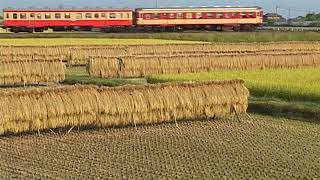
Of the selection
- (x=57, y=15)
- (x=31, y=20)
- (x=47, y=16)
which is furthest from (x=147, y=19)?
(x=31, y=20)

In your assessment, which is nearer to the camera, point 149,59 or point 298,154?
point 298,154

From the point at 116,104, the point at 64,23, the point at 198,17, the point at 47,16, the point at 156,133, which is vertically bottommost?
the point at 64,23

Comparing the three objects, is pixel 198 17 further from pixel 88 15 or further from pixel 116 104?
pixel 116 104

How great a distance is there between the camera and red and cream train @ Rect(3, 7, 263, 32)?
7538 centimetres

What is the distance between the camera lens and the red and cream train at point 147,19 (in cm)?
7538

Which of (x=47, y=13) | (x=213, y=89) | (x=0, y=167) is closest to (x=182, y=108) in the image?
(x=213, y=89)

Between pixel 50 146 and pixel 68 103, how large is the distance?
2169 mm

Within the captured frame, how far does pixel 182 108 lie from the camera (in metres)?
19.1

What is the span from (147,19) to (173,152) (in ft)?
208

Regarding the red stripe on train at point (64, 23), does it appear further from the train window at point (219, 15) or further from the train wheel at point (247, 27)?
the train wheel at point (247, 27)

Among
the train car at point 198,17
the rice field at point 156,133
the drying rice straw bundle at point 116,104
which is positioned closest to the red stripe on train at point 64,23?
the train car at point 198,17

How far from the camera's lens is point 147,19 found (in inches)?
3054

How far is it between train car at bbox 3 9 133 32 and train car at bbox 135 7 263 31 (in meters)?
2.10

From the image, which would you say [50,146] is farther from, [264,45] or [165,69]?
[264,45]
